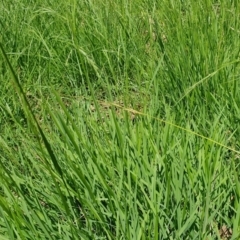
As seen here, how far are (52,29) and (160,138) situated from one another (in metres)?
1.43

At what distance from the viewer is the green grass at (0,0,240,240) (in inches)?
41.3

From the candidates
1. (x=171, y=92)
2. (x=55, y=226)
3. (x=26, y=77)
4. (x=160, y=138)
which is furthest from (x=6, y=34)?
(x=55, y=226)

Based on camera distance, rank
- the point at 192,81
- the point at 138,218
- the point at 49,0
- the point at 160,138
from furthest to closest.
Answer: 1. the point at 49,0
2. the point at 192,81
3. the point at 160,138
4. the point at 138,218

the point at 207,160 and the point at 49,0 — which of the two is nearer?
the point at 207,160

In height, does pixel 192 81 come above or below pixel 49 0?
below

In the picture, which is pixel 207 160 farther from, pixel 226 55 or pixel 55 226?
pixel 226 55

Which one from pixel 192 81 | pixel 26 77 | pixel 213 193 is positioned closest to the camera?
pixel 213 193

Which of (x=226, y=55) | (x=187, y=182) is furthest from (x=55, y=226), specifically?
(x=226, y=55)

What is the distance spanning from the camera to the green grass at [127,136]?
1.05 metres

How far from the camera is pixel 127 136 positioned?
4.61 feet

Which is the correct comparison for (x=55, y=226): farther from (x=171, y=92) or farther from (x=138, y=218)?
(x=171, y=92)

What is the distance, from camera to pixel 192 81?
1.78 m

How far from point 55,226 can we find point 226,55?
1.09 metres

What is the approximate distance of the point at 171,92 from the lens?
181 cm
